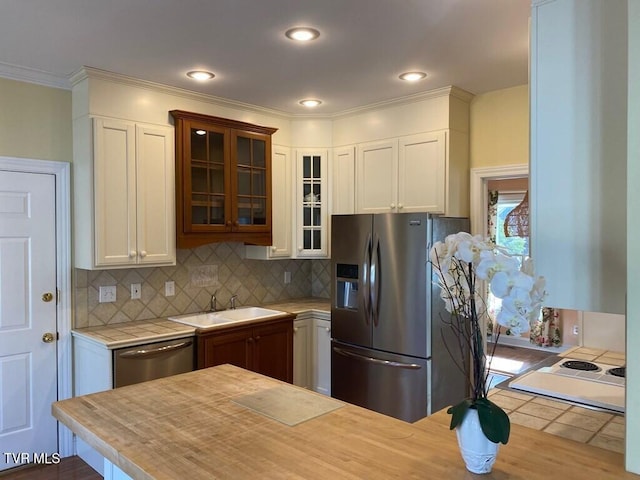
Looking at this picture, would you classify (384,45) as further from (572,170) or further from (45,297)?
(45,297)

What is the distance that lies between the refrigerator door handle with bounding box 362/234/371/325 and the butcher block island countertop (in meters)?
1.72

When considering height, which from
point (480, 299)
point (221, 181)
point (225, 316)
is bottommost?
point (225, 316)

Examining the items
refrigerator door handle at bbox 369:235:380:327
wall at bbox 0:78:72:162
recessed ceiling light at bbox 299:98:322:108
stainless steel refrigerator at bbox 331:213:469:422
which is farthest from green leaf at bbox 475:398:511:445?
wall at bbox 0:78:72:162

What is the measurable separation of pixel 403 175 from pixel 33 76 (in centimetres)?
267

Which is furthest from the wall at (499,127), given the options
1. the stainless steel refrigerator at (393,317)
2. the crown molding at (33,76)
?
the crown molding at (33,76)

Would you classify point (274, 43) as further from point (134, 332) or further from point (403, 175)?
point (134, 332)

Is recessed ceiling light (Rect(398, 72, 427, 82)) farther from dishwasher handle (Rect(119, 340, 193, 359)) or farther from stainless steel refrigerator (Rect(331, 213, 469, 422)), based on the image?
dishwasher handle (Rect(119, 340, 193, 359))

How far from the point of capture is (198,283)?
407 cm

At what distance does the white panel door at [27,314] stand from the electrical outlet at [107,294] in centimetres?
30

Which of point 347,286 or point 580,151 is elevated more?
point 580,151

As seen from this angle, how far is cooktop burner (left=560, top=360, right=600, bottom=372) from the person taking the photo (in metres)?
2.26

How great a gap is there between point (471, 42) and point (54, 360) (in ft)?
10.9

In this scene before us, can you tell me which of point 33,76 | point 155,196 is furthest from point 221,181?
point 33,76

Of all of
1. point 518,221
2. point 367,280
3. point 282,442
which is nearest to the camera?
point 282,442
